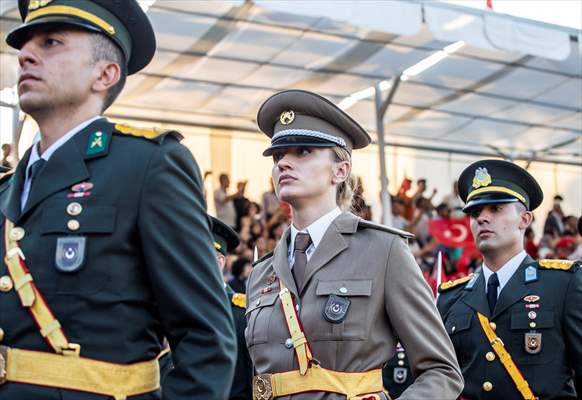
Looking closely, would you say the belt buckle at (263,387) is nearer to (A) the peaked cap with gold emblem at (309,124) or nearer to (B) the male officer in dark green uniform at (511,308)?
(A) the peaked cap with gold emblem at (309,124)

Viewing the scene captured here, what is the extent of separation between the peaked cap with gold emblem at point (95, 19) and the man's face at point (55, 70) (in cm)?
3

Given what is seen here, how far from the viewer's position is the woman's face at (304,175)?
373 cm

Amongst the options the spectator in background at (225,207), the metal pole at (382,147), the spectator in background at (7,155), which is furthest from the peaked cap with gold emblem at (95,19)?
the spectator in background at (225,207)

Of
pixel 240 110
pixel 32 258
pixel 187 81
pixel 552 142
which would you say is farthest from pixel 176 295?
pixel 552 142

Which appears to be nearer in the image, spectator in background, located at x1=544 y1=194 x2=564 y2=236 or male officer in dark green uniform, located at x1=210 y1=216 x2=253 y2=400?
male officer in dark green uniform, located at x1=210 y1=216 x2=253 y2=400

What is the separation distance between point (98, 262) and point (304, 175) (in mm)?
1495

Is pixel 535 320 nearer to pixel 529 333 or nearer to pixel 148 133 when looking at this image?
pixel 529 333

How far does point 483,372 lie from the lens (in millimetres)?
5082

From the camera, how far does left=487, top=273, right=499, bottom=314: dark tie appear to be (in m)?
5.33

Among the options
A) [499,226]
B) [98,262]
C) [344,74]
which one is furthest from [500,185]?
[344,74]

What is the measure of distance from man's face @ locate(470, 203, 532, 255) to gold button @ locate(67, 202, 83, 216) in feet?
10.6

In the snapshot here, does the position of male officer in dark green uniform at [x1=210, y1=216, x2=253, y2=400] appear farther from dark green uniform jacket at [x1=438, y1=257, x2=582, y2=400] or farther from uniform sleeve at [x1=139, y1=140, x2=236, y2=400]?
uniform sleeve at [x1=139, y1=140, x2=236, y2=400]

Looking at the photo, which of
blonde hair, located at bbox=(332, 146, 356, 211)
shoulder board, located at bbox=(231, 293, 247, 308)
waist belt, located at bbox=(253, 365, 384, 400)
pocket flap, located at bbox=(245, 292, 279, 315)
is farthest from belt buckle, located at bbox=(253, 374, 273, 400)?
shoulder board, located at bbox=(231, 293, 247, 308)

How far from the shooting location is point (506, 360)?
5.02 metres
